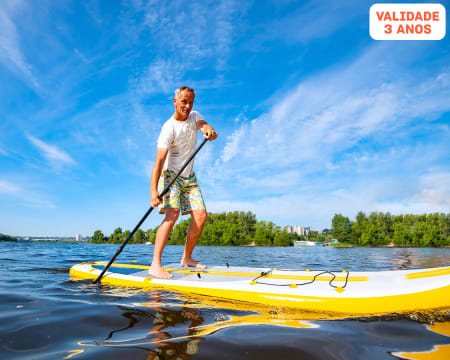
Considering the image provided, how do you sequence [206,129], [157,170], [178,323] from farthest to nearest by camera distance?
[206,129] → [157,170] → [178,323]

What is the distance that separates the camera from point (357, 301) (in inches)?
114

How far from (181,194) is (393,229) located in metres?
90.9

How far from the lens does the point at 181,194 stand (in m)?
5.15

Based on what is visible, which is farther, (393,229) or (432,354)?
(393,229)

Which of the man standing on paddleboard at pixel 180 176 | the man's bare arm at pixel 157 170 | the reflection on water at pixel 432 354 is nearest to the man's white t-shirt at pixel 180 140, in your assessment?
the man standing on paddleboard at pixel 180 176

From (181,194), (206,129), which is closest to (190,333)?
(181,194)

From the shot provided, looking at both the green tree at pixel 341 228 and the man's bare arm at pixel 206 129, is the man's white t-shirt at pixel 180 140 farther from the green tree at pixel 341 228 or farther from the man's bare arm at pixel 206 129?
the green tree at pixel 341 228

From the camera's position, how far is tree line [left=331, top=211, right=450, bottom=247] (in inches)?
2820

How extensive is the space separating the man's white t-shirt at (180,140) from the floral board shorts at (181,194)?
13 centimetres

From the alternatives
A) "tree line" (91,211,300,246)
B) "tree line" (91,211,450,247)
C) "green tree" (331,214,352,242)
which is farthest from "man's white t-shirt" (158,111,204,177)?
"green tree" (331,214,352,242)

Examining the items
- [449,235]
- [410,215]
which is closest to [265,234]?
[410,215]

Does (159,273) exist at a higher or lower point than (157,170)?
lower

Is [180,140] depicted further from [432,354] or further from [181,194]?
[432,354]

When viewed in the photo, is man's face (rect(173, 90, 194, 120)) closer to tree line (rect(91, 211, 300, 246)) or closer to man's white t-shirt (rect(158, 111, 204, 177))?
man's white t-shirt (rect(158, 111, 204, 177))
